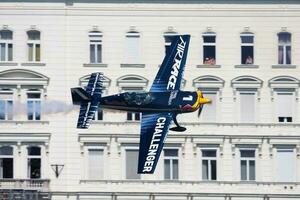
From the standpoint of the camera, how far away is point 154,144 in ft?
624

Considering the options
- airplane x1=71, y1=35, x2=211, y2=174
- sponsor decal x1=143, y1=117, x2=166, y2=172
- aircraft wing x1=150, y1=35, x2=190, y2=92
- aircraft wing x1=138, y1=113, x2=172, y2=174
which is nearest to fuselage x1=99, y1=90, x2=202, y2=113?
airplane x1=71, y1=35, x2=211, y2=174

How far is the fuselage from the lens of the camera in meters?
192

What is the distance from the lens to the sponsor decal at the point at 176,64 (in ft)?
642

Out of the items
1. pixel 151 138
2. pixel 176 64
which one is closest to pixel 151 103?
pixel 151 138

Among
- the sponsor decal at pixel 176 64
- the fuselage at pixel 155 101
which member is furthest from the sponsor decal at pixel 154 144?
the sponsor decal at pixel 176 64

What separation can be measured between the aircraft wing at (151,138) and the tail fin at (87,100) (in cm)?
352

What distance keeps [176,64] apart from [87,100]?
7.10 metres

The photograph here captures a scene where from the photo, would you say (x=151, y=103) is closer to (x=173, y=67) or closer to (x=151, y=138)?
(x=151, y=138)

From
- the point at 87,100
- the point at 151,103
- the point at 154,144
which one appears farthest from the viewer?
the point at 87,100

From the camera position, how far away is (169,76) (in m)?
196

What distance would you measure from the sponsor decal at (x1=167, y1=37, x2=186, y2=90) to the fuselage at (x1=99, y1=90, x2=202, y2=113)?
1.85 metres

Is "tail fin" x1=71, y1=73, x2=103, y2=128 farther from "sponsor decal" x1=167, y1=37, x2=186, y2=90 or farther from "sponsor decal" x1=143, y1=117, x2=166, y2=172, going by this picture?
"sponsor decal" x1=167, y1=37, x2=186, y2=90

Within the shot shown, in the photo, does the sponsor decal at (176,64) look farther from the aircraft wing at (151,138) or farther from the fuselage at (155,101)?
the aircraft wing at (151,138)

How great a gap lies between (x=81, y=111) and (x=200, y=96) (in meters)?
8.12
